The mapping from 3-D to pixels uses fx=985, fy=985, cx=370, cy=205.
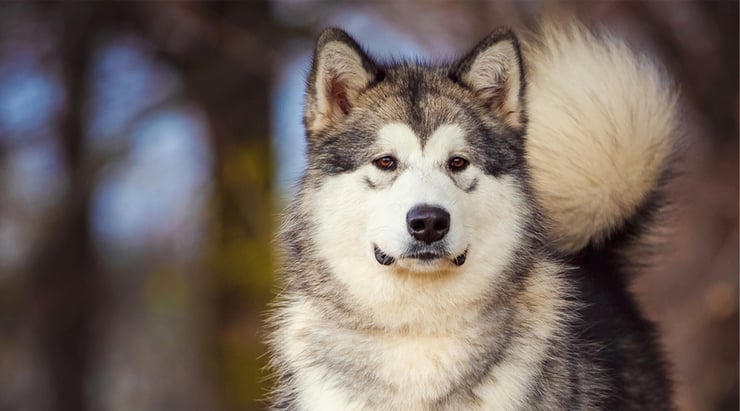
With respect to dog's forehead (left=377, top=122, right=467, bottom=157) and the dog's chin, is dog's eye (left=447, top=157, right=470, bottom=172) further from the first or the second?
the dog's chin

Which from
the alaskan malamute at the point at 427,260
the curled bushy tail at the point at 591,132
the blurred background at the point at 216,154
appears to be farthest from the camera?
the blurred background at the point at 216,154

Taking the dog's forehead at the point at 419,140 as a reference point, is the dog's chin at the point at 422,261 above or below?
below

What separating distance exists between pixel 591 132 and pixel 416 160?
4.11 ft

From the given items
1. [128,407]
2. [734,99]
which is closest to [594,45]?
[734,99]

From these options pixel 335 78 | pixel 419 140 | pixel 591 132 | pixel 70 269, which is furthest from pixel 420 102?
pixel 70 269

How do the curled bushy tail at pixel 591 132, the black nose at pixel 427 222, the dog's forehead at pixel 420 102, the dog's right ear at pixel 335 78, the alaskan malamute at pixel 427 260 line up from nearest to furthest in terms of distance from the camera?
the black nose at pixel 427 222
the alaskan malamute at pixel 427 260
the dog's forehead at pixel 420 102
the dog's right ear at pixel 335 78
the curled bushy tail at pixel 591 132

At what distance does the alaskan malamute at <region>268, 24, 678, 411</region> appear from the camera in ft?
10.7

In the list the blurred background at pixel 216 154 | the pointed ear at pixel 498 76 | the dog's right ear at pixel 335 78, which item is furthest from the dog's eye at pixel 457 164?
the blurred background at pixel 216 154

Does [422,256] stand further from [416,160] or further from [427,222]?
[416,160]

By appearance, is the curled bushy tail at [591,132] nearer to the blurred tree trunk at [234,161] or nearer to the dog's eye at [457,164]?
the dog's eye at [457,164]

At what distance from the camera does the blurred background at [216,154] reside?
798 cm

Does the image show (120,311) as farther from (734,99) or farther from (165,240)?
(734,99)

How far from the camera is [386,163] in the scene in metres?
3.33

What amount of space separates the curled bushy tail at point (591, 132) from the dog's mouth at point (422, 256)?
37.7 inches
